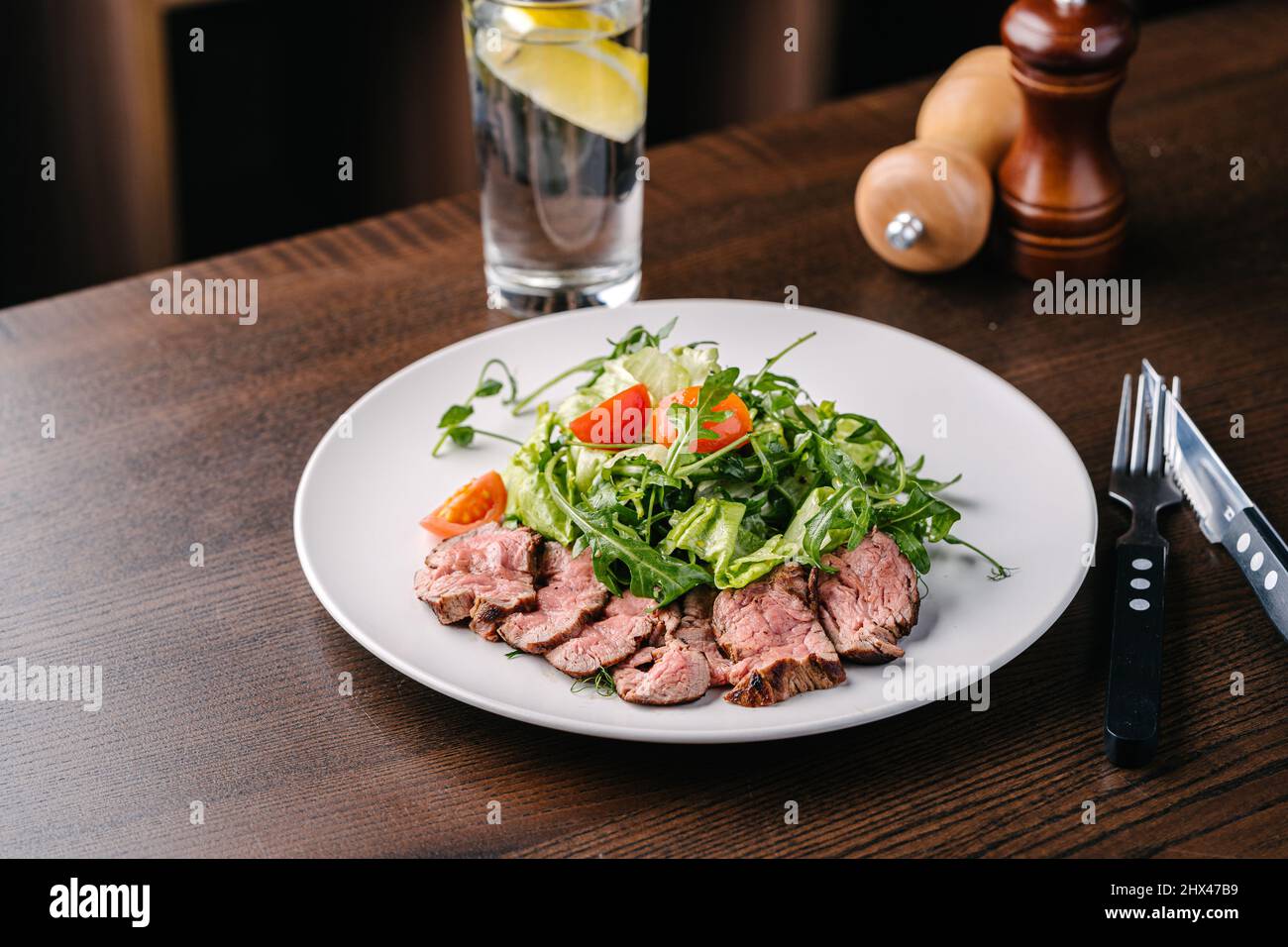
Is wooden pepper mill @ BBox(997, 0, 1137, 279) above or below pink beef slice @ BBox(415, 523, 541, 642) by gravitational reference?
above

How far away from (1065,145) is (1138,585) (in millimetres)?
740

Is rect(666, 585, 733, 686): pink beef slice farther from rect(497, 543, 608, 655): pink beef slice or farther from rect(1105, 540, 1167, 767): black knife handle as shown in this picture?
rect(1105, 540, 1167, 767): black knife handle

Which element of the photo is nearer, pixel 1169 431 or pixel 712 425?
pixel 712 425

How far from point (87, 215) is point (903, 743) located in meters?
2.50

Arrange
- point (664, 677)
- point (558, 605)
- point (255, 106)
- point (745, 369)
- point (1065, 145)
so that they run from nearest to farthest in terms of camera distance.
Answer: point (664, 677) < point (558, 605) < point (745, 369) < point (1065, 145) < point (255, 106)

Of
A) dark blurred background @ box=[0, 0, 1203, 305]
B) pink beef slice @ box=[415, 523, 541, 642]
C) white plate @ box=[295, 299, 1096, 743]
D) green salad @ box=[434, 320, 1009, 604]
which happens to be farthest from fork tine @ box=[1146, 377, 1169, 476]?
dark blurred background @ box=[0, 0, 1203, 305]

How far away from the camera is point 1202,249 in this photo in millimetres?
1825

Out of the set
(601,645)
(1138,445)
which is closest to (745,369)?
(1138,445)

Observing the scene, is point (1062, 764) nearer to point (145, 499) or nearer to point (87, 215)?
point (145, 499)

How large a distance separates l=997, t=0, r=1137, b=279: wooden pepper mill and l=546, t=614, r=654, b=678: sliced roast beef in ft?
2.98

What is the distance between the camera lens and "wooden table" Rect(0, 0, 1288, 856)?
101 cm

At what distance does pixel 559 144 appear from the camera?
157 centimetres

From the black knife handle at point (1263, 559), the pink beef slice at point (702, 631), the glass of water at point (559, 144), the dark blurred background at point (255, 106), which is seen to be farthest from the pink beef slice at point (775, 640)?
the dark blurred background at point (255, 106)

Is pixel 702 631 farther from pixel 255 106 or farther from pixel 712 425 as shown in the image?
pixel 255 106
